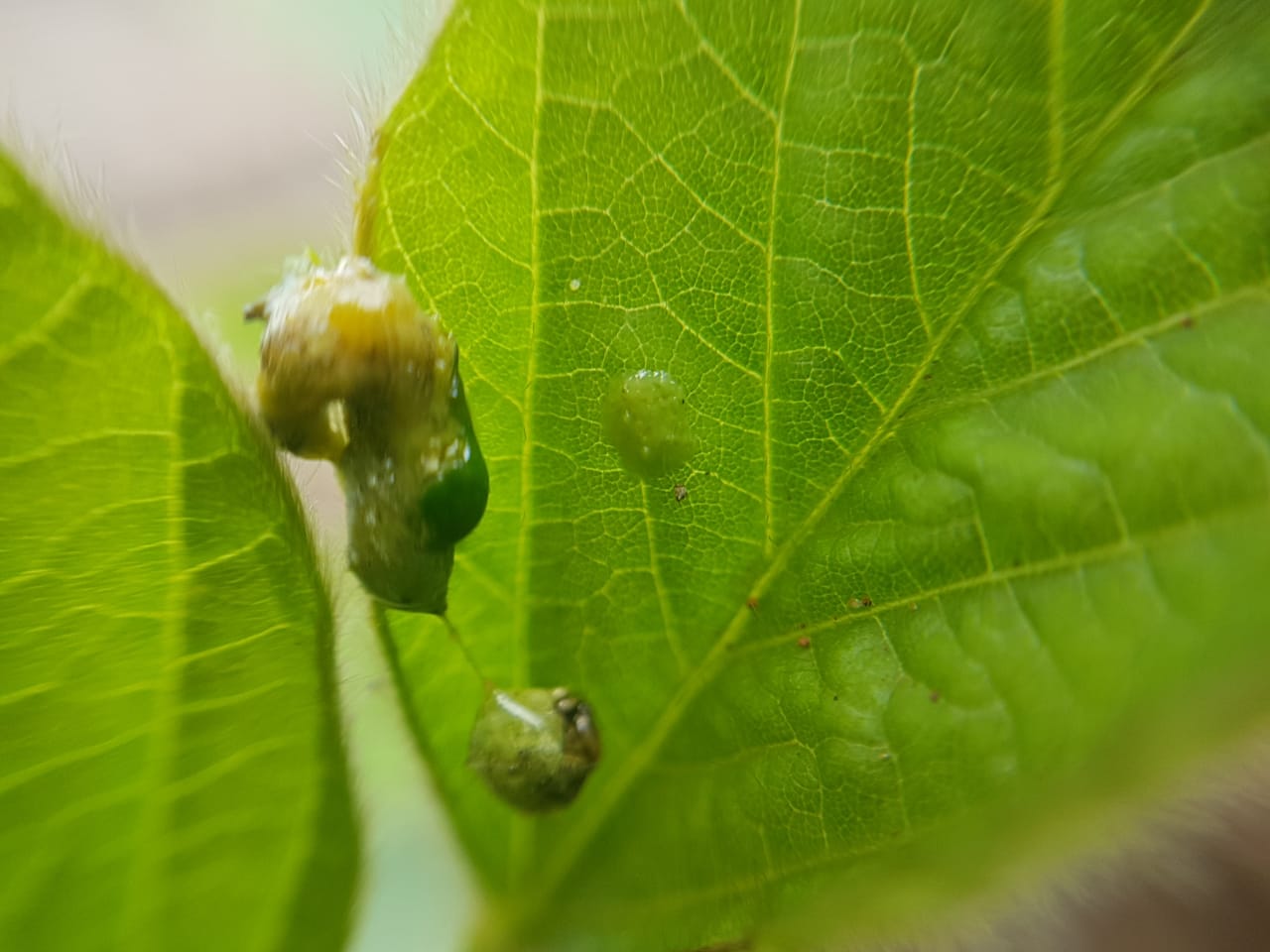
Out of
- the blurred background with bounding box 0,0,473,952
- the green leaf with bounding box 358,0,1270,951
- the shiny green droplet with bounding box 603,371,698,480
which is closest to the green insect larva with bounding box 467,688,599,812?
the green leaf with bounding box 358,0,1270,951

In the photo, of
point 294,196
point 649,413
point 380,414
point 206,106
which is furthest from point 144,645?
point 206,106

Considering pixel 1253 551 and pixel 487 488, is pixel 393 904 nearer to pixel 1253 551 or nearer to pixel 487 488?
pixel 487 488

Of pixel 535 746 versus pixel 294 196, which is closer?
pixel 535 746

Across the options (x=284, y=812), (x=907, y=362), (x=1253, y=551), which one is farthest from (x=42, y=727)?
(x=1253, y=551)

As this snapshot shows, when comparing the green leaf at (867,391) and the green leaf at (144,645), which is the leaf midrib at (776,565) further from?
the green leaf at (144,645)

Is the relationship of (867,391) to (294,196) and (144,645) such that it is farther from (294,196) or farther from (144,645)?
(294,196)

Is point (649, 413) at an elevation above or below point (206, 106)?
below
